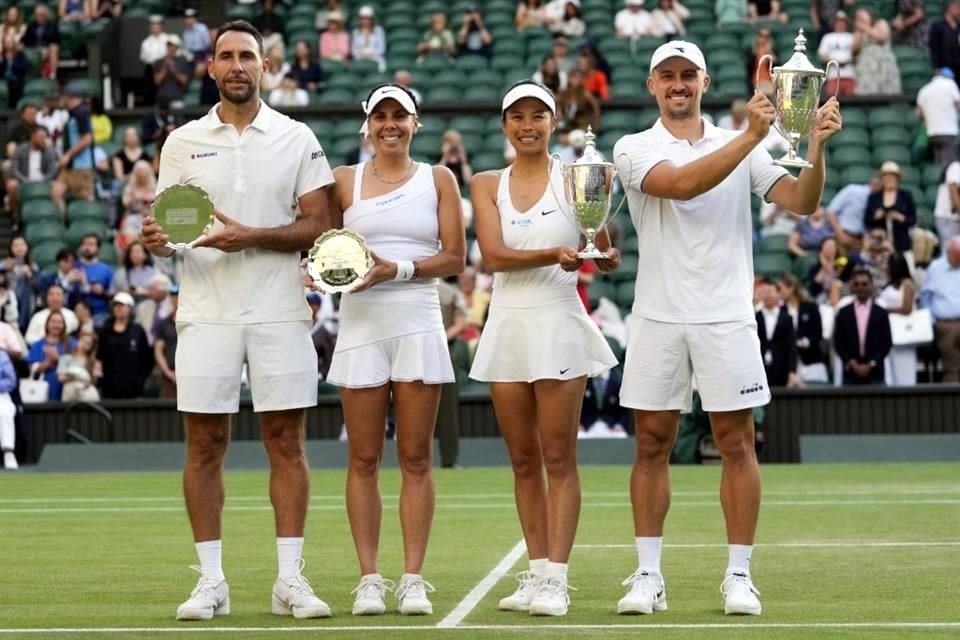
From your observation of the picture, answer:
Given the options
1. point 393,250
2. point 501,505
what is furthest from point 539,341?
point 501,505

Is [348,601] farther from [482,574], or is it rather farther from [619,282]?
[619,282]

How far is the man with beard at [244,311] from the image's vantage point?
315 inches

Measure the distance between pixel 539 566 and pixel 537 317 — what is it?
100 cm

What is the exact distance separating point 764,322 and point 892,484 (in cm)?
373

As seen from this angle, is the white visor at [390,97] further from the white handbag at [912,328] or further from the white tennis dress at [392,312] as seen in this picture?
the white handbag at [912,328]

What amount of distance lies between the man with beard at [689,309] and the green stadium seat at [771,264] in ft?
41.3

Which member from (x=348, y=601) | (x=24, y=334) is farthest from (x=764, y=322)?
(x=348, y=601)

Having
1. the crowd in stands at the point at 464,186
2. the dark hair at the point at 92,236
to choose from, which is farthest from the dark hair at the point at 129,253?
the dark hair at the point at 92,236

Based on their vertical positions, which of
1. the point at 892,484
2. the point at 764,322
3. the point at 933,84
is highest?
the point at 933,84

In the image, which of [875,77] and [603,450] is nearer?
[603,450]

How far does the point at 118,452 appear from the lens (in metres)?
19.3

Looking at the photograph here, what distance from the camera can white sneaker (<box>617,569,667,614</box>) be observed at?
7.82 meters

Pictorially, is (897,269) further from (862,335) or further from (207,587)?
(207,587)

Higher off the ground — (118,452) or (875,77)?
(875,77)
